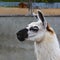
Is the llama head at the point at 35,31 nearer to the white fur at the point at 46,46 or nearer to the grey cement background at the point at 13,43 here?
the white fur at the point at 46,46

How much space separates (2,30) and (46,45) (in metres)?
3.54

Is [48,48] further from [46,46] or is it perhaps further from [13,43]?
[13,43]

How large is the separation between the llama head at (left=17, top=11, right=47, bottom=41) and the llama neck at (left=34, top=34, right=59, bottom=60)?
0.10m

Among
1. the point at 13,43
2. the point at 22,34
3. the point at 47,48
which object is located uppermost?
the point at 22,34

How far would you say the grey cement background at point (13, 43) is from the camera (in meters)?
8.39

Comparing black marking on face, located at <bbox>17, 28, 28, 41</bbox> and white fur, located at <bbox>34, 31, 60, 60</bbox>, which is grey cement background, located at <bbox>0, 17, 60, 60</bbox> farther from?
white fur, located at <bbox>34, 31, 60, 60</bbox>

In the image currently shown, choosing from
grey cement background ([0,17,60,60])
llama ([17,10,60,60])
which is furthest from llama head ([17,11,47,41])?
grey cement background ([0,17,60,60])

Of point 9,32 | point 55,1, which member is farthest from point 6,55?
point 55,1

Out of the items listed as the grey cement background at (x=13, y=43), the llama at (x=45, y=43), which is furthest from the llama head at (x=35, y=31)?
the grey cement background at (x=13, y=43)

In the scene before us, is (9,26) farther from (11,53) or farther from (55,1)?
(55,1)

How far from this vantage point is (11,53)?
27.8 ft

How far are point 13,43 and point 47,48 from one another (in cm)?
299

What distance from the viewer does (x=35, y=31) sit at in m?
5.96

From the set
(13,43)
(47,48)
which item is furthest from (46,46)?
(13,43)
